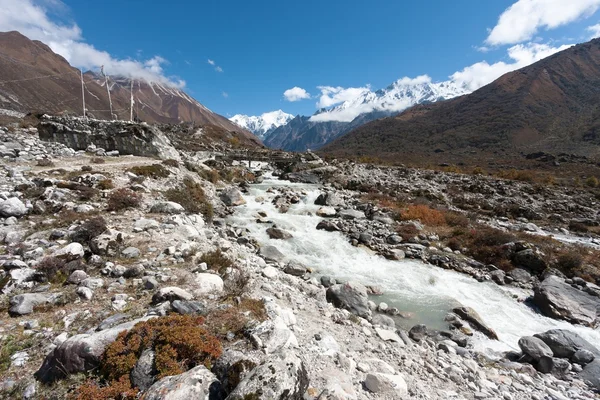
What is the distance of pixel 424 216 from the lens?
826 inches

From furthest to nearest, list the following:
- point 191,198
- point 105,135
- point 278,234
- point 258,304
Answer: point 105,135 → point 191,198 → point 278,234 → point 258,304

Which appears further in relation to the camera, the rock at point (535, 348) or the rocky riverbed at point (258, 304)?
the rock at point (535, 348)

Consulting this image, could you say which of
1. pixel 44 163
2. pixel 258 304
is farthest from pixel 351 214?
pixel 44 163

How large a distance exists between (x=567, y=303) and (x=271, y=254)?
12.6 meters

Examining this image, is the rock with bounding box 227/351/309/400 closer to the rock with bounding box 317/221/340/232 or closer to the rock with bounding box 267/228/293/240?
the rock with bounding box 267/228/293/240

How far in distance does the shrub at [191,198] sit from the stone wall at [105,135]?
8900 millimetres

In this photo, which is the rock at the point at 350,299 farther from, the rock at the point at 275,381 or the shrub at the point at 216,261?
the rock at the point at 275,381

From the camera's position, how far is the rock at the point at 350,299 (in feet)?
30.1

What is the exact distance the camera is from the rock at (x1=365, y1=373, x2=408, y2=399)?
4.89 meters

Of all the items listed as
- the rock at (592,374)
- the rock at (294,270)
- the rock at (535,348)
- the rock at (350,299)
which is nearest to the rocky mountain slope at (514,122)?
the rock at (294,270)

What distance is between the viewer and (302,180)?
37562mm

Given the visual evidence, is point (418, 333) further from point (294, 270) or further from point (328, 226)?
point (328, 226)

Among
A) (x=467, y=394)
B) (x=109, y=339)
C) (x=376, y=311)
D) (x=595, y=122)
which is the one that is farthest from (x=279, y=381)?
(x=595, y=122)

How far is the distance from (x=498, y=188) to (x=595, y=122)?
411ft
